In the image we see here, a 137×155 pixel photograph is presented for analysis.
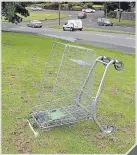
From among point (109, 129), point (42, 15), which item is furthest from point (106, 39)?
point (42, 15)

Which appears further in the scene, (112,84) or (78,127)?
(112,84)

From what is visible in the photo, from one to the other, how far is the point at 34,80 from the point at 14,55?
3.51 metres

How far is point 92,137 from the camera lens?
511cm

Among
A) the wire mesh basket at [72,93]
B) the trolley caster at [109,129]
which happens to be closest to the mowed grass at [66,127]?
the trolley caster at [109,129]

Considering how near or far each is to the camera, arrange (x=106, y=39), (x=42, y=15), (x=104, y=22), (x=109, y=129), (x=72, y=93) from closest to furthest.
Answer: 1. (x=109, y=129)
2. (x=72, y=93)
3. (x=106, y=39)
4. (x=104, y=22)
5. (x=42, y=15)

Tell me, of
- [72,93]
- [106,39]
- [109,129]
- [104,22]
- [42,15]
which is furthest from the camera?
[42,15]

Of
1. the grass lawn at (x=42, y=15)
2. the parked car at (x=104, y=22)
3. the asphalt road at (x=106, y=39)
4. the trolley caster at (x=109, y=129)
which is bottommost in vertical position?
the trolley caster at (x=109, y=129)

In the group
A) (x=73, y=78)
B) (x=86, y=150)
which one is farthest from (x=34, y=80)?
(x=86, y=150)

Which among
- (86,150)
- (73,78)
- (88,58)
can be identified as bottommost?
(86,150)

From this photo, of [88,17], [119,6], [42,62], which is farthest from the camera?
[88,17]

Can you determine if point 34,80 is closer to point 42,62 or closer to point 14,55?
point 42,62

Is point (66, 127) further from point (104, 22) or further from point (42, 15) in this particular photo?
point (42, 15)

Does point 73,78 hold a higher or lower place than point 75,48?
→ lower

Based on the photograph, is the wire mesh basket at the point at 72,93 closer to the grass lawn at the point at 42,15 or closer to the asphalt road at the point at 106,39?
the asphalt road at the point at 106,39
